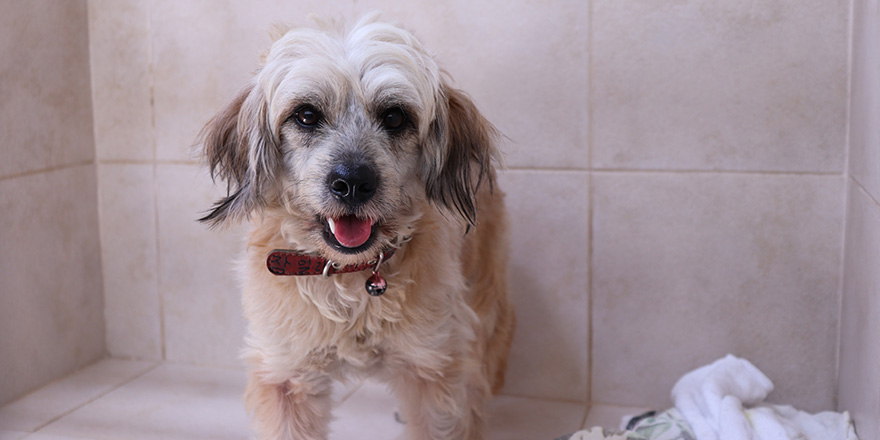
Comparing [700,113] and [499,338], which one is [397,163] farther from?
[700,113]

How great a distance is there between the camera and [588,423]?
1.95 meters

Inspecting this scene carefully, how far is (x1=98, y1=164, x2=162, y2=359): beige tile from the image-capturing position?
229cm

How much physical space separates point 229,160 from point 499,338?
84cm

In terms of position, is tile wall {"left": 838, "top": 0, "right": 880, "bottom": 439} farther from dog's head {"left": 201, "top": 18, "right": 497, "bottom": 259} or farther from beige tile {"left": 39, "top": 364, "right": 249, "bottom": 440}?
beige tile {"left": 39, "top": 364, "right": 249, "bottom": 440}

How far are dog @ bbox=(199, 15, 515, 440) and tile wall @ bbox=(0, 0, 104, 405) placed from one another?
0.82 metres

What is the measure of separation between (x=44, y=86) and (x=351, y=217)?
121cm

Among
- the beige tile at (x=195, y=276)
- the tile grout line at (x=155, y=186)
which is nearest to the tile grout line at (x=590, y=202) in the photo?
the beige tile at (x=195, y=276)

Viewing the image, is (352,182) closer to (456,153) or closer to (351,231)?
(351,231)

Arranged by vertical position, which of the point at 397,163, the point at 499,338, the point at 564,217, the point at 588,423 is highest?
the point at 397,163

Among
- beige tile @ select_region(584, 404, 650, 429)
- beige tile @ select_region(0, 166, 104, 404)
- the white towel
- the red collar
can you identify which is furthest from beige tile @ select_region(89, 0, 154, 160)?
the white towel

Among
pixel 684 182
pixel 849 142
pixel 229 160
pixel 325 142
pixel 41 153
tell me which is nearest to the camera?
pixel 325 142

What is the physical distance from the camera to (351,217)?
53.6 inches

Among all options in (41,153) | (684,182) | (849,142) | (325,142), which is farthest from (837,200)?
(41,153)

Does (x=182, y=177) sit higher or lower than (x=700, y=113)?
lower
